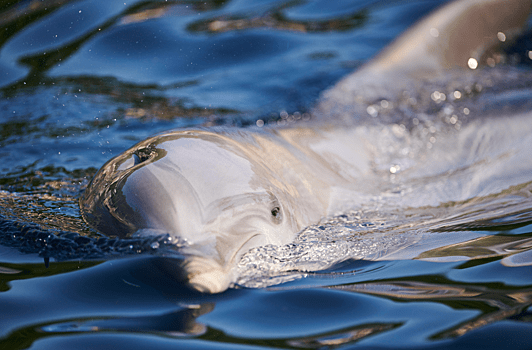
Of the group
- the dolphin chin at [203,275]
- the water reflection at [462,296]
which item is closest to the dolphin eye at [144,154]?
the dolphin chin at [203,275]

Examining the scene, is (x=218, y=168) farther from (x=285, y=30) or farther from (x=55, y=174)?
(x=285, y=30)

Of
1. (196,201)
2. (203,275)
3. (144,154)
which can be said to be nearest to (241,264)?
(203,275)

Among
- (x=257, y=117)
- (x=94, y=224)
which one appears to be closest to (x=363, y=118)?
(x=257, y=117)

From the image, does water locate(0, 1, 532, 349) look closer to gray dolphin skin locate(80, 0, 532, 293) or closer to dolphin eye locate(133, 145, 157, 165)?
gray dolphin skin locate(80, 0, 532, 293)

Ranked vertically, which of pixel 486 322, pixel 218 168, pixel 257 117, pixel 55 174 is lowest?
pixel 486 322

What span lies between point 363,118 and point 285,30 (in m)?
3.66

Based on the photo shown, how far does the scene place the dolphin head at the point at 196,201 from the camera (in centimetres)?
249

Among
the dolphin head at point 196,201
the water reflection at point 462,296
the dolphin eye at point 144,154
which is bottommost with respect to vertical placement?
the water reflection at point 462,296

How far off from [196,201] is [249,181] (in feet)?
1.17

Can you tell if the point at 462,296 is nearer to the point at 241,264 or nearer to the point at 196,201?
the point at 241,264

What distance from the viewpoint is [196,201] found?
8.43 feet

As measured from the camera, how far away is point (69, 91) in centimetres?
612

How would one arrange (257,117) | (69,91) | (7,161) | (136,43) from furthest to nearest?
(136,43)
(69,91)
(257,117)
(7,161)

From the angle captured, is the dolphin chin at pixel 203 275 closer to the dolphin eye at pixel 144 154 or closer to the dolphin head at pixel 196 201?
the dolphin head at pixel 196 201
